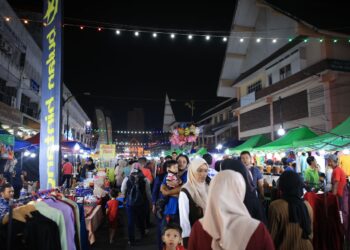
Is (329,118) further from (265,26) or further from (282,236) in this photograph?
(282,236)

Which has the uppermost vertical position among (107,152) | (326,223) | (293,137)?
(293,137)

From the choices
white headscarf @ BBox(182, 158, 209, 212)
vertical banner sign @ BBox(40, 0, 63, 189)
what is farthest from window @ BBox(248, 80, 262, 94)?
white headscarf @ BBox(182, 158, 209, 212)

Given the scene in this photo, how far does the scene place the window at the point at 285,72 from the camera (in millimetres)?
22550

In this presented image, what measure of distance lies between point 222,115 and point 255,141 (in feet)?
89.4

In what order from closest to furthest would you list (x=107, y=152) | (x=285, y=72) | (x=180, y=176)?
1. (x=180, y=176)
2. (x=107, y=152)
3. (x=285, y=72)

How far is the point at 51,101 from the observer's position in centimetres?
592

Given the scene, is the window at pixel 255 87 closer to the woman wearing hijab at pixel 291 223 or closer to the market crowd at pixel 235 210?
the market crowd at pixel 235 210

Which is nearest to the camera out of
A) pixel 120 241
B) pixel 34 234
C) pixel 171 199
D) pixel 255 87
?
pixel 34 234

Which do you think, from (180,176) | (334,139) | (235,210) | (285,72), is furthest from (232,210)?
(285,72)

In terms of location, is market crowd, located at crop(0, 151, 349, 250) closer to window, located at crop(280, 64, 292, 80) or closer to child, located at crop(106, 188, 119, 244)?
child, located at crop(106, 188, 119, 244)

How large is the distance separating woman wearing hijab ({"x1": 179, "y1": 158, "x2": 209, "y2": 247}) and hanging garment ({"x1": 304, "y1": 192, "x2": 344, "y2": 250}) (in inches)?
87.8

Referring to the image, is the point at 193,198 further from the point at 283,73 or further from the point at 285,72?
the point at 283,73

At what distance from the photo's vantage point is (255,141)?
16.0 meters

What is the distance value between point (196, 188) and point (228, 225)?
1.71 metres
